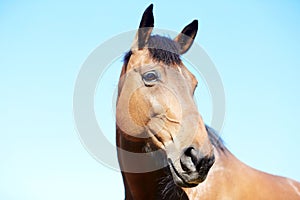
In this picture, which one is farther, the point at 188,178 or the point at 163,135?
the point at 163,135

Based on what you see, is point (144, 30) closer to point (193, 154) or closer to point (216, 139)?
point (216, 139)

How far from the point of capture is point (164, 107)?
443cm

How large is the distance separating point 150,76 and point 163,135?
0.80 meters

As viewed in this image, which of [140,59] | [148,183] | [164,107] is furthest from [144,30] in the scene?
[148,183]

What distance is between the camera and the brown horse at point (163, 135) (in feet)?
13.6

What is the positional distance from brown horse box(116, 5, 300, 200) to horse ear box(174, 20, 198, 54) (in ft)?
1.95

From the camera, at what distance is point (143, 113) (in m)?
4.62

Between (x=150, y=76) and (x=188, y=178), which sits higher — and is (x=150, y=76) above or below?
above

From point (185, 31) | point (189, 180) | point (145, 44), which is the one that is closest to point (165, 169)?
point (189, 180)

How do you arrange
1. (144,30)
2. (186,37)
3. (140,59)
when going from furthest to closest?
(186,37) < (144,30) < (140,59)

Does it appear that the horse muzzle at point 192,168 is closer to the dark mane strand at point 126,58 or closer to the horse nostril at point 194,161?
the horse nostril at point 194,161

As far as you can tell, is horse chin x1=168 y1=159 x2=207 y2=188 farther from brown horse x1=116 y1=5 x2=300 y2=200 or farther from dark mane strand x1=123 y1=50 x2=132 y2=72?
dark mane strand x1=123 y1=50 x2=132 y2=72

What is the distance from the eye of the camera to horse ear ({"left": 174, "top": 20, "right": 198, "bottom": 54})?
5.64 meters

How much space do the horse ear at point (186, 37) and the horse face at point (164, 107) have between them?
23.2 inches
